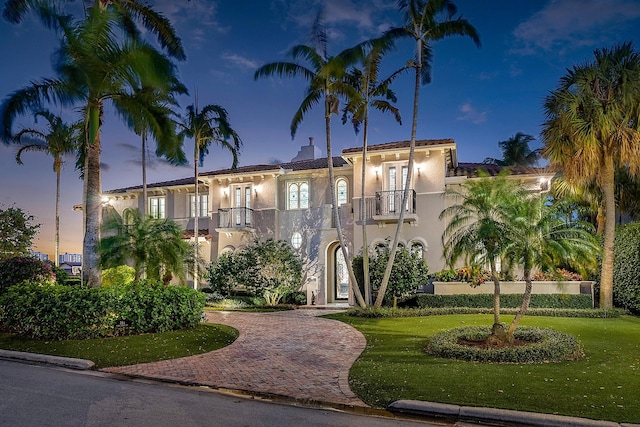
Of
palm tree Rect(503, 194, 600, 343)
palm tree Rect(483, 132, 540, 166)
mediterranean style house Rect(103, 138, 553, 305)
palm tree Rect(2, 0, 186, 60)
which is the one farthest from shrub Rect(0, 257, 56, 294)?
palm tree Rect(483, 132, 540, 166)

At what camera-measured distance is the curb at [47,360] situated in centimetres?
945

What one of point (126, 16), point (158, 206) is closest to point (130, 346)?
point (126, 16)

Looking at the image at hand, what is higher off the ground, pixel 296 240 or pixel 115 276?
pixel 296 240

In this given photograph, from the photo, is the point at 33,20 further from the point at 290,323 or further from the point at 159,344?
the point at 290,323

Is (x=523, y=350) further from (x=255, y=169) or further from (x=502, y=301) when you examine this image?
(x=255, y=169)

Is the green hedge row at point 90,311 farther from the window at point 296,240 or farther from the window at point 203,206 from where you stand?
the window at point 203,206

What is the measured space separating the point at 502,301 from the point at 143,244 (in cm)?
1362

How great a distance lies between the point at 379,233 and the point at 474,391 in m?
15.8

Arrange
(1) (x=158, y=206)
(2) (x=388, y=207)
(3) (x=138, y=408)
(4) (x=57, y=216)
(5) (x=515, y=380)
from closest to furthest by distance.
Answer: (3) (x=138, y=408) → (5) (x=515, y=380) → (2) (x=388, y=207) → (4) (x=57, y=216) → (1) (x=158, y=206)

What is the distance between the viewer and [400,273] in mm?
18938

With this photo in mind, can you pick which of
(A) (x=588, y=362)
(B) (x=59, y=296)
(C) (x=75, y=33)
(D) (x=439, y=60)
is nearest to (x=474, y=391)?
(A) (x=588, y=362)

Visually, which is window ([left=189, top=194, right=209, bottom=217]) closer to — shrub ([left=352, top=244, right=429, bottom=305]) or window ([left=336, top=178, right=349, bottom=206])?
window ([left=336, top=178, right=349, bottom=206])

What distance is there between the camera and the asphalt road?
5867 millimetres

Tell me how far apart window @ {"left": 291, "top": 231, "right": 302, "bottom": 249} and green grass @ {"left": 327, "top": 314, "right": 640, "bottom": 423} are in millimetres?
13339
